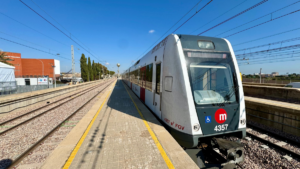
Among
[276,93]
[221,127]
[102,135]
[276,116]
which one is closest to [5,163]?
[102,135]

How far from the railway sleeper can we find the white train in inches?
10.9

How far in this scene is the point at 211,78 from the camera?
13.3 feet

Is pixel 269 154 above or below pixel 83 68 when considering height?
below

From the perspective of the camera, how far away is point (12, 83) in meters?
15.6

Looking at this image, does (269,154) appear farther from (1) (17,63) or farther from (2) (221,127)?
(1) (17,63)

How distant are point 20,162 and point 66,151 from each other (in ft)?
3.99

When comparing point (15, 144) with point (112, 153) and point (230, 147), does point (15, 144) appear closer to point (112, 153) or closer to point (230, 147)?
point (112, 153)

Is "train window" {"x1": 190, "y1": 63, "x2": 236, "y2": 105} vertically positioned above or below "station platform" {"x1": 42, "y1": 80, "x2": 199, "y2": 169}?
above

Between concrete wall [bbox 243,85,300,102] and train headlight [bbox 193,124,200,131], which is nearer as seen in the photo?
train headlight [bbox 193,124,200,131]

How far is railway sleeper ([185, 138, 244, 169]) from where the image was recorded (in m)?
3.11

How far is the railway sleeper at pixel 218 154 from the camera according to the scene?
311cm

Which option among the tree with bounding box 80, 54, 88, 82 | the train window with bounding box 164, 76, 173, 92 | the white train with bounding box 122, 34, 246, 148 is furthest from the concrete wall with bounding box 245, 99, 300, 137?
the tree with bounding box 80, 54, 88, 82

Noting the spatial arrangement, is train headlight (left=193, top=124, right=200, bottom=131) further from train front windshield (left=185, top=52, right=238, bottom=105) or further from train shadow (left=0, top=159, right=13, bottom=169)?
train shadow (left=0, top=159, right=13, bottom=169)

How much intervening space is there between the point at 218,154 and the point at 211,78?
2078 millimetres
